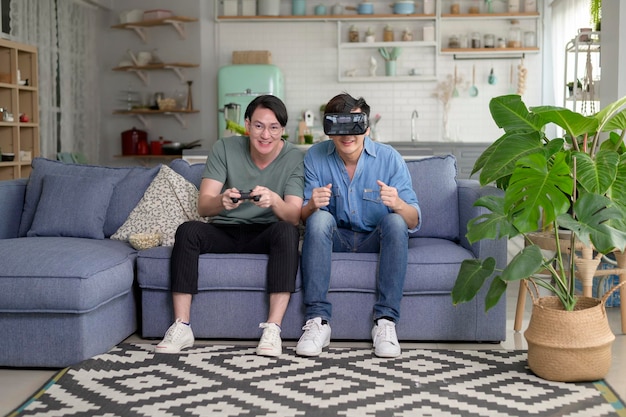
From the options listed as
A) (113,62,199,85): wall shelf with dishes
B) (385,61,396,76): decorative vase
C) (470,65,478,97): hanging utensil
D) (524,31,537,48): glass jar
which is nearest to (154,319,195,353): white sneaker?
(113,62,199,85): wall shelf with dishes

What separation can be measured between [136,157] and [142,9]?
1.58 m

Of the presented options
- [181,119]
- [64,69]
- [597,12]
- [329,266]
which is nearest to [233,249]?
[329,266]

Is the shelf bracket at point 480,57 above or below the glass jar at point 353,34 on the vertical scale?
below

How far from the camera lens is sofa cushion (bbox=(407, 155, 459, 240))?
3.94 meters

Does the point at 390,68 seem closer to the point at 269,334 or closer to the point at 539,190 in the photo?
the point at 269,334

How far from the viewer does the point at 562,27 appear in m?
7.80

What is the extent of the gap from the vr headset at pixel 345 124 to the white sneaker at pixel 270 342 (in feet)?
2.84

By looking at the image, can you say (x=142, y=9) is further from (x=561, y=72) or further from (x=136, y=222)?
(x=136, y=222)

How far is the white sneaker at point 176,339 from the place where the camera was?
11.0 feet

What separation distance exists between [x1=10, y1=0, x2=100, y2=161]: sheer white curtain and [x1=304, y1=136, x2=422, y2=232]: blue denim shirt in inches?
173

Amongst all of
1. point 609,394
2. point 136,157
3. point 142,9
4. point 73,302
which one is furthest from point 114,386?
point 142,9

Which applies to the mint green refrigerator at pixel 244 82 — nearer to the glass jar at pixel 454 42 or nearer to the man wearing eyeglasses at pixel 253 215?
the glass jar at pixel 454 42

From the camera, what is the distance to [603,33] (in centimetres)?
516

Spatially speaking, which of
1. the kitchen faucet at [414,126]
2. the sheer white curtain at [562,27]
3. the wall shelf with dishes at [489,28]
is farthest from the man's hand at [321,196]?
the wall shelf with dishes at [489,28]
